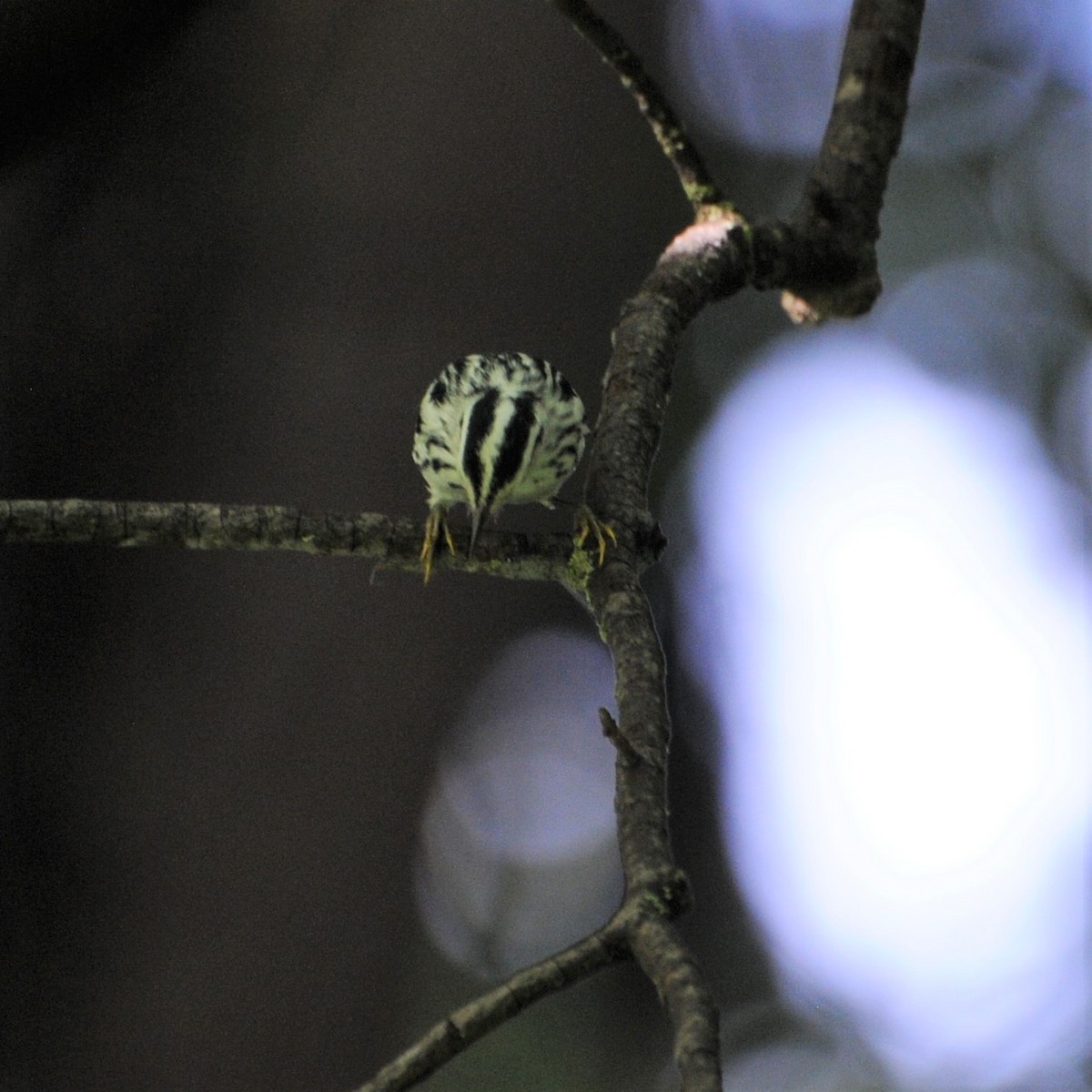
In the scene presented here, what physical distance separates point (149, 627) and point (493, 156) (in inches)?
69.0

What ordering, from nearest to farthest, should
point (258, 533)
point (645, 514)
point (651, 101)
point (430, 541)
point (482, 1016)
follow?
point (482, 1016)
point (258, 533)
point (430, 541)
point (645, 514)
point (651, 101)

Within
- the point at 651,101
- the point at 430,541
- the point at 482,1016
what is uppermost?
the point at 651,101

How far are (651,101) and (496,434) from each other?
0.74 metres

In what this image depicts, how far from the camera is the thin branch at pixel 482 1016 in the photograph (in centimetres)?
129

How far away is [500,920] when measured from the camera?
4.36m

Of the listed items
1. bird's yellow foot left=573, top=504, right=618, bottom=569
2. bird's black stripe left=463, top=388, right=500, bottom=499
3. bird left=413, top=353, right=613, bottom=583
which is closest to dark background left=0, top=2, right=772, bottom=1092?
bird left=413, top=353, right=613, bottom=583

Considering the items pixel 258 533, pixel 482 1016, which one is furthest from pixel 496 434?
pixel 482 1016

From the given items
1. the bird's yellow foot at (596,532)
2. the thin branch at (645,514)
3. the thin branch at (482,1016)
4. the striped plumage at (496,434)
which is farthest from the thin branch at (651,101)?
the thin branch at (482,1016)

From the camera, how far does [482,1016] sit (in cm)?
131

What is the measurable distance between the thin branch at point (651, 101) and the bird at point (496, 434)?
54cm

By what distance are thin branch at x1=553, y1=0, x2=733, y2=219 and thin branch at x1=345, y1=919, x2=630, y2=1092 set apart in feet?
6.33

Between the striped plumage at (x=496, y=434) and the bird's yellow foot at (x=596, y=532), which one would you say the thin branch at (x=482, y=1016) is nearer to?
the bird's yellow foot at (x=596, y=532)

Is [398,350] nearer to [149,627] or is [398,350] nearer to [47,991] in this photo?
[149,627]

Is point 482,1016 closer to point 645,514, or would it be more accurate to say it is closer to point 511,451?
point 645,514
